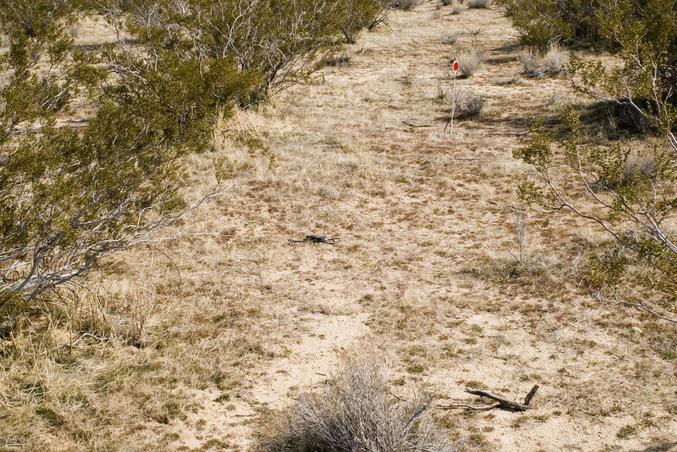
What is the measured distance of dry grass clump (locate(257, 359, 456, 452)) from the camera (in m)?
3.91

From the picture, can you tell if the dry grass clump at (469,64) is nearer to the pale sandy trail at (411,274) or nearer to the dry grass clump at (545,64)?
the dry grass clump at (545,64)

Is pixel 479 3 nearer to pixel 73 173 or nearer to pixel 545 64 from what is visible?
pixel 545 64

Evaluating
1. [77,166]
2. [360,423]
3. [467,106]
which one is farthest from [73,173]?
[467,106]

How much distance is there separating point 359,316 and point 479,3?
25.3m

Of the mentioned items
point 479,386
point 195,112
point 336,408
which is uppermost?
point 195,112

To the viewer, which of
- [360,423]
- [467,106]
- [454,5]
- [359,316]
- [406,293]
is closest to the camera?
[360,423]

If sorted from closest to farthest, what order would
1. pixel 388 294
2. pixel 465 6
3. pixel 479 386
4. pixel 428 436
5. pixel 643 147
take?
1. pixel 428 436
2. pixel 479 386
3. pixel 388 294
4. pixel 643 147
5. pixel 465 6

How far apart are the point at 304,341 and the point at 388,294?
1.21 meters

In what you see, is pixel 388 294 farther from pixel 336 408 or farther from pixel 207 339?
pixel 336 408

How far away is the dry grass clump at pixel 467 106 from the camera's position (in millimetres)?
12570

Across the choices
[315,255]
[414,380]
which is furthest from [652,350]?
[315,255]

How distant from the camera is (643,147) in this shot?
32.7 ft

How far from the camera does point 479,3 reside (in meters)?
28.1

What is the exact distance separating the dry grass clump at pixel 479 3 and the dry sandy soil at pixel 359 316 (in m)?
19.2
